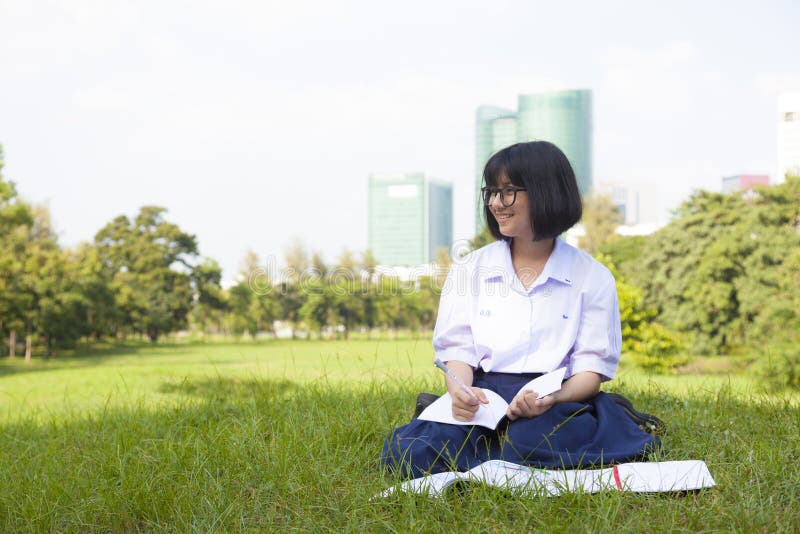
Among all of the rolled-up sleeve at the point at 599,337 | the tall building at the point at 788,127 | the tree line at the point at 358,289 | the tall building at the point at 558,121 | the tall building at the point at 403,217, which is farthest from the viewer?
the tall building at the point at 558,121

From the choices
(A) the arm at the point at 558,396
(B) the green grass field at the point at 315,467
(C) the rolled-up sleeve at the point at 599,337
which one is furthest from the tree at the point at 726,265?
(A) the arm at the point at 558,396

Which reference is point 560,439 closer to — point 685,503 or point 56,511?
point 685,503

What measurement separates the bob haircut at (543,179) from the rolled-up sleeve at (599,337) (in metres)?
0.31

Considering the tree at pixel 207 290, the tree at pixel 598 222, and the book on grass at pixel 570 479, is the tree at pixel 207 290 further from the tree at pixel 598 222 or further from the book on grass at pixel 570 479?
the book on grass at pixel 570 479

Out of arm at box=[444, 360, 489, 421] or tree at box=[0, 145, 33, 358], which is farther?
tree at box=[0, 145, 33, 358]

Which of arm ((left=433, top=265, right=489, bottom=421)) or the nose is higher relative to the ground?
the nose

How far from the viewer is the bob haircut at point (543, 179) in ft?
8.48

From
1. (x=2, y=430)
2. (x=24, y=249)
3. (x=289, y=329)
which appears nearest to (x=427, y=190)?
(x=289, y=329)

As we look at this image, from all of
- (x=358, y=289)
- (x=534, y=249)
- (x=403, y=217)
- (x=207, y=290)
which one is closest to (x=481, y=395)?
(x=534, y=249)

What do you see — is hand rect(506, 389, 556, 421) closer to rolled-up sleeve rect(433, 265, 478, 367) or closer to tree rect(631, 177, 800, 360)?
rolled-up sleeve rect(433, 265, 478, 367)

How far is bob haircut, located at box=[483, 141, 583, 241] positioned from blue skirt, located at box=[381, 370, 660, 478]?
60 centimetres

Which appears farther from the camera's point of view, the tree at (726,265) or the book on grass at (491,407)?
the tree at (726,265)

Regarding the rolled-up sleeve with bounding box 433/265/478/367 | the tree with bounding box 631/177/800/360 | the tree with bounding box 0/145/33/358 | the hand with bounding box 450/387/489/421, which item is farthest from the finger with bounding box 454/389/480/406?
the tree with bounding box 0/145/33/358

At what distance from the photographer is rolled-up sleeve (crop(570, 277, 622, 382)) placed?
2.56m
